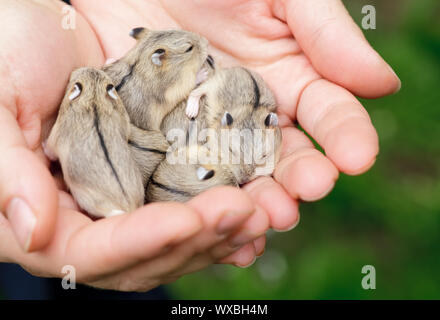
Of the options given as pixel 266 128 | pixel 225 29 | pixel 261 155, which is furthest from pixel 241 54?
pixel 261 155

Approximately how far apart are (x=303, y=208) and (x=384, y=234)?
0.77m

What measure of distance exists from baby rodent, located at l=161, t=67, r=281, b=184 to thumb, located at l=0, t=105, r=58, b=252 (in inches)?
52.4

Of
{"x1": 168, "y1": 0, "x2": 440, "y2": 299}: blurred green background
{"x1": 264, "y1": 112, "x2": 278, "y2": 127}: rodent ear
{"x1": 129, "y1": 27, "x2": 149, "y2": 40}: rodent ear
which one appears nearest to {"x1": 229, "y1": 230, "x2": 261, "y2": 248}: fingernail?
{"x1": 264, "y1": 112, "x2": 278, "y2": 127}: rodent ear

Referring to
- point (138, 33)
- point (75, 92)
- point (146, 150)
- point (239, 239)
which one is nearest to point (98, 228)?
point (239, 239)

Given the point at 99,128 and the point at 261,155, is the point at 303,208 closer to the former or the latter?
the point at 261,155

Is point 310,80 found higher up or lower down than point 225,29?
lower down

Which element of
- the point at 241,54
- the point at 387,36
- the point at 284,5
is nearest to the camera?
the point at 284,5

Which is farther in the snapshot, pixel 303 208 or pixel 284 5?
pixel 303 208

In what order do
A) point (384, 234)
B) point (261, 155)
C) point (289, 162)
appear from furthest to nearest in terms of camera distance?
point (384, 234) < point (261, 155) < point (289, 162)

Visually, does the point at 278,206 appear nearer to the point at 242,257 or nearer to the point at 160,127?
the point at 242,257

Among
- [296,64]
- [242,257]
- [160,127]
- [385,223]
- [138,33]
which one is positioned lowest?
[385,223]

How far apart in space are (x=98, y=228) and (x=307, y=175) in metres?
1.03

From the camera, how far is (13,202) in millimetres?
1896

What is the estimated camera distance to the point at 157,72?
11.2ft
